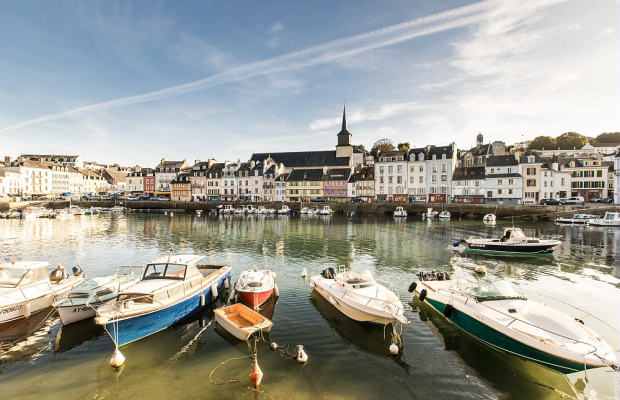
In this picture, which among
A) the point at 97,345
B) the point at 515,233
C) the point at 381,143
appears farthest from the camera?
the point at 381,143

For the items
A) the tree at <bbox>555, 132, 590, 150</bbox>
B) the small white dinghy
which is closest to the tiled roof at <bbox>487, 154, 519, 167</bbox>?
the small white dinghy

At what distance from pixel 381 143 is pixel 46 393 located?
135 m

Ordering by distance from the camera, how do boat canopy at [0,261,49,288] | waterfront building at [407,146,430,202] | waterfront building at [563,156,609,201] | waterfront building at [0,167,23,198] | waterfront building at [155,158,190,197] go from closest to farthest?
boat canopy at [0,261,49,288], waterfront building at [563,156,609,201], waterfront building at [407,146,430,202], waterfront building at [0,167,23,198], waterfront building at [155,158,190,197]

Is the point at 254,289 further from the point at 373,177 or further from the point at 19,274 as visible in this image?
the point at 373,177

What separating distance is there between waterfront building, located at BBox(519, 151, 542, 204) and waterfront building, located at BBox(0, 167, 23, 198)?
472 feet

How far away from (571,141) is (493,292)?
160866mm

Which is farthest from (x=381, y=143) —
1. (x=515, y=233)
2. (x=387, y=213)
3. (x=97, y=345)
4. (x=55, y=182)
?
(x=97, y=345)

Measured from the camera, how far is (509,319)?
471 inches

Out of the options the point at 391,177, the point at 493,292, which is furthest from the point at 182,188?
the point at 493,292

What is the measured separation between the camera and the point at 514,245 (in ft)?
101

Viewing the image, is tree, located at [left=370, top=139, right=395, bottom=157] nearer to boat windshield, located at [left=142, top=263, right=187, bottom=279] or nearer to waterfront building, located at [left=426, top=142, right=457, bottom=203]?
waterfront building, located at [left=426, top=142, right=457, bottom=203]

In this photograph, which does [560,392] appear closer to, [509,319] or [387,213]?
[509,319]

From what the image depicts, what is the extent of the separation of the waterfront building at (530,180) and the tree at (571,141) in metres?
79.9

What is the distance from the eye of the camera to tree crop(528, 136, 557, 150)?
137750mm
